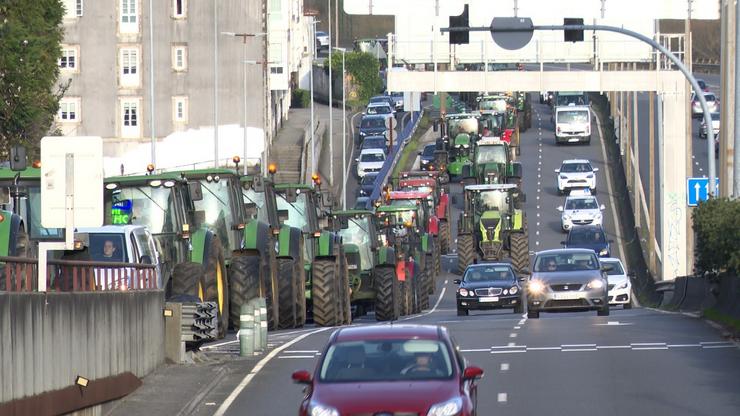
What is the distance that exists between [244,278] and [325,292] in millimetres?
4306

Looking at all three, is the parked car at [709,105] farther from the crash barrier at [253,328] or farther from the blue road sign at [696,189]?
the crash barrier at [253,328]

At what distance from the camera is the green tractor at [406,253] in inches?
1624

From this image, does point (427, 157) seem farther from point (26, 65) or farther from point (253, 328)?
point (253, 328)

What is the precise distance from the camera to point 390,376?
16250 millimetres

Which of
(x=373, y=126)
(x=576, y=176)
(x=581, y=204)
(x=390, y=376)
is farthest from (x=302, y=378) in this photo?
(x=373, y=126)

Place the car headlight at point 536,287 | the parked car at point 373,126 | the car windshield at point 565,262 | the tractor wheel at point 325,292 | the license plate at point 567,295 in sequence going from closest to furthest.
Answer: the tractor wheel at point 325,292 → the license plate at point 567,295 → the car headlight at point 536,287 → the car windshield at point 565,262 → the parked car at point 373,126

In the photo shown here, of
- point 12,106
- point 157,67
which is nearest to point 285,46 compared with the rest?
point 157,67

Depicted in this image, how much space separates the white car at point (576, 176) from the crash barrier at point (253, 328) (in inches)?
2054

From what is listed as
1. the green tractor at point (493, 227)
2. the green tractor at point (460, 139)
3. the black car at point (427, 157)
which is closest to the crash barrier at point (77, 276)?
the green tractor at point (493, 227)

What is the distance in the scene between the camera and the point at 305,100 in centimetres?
11919

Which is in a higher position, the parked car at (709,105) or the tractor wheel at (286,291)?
the parked car at (709,105)

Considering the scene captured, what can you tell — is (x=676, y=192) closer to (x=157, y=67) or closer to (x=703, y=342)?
(x=703, y=342)

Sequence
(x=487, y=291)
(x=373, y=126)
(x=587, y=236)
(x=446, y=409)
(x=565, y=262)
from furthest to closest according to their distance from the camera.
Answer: (x=373, y=126), (x=587, y=236), (x=487, y=291), (x=565, y=262), (x=446, y=409)

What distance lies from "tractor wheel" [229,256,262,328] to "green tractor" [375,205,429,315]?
10.9 m
